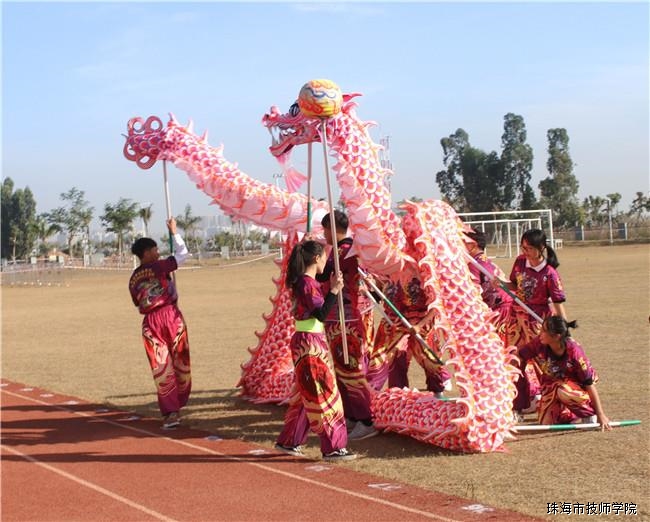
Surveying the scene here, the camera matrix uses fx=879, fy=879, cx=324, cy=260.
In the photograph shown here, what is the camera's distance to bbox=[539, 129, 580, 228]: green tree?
176 feet

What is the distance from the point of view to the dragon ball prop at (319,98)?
6.92 meters

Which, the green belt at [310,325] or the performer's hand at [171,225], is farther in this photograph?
the performer's hand at [171,225]

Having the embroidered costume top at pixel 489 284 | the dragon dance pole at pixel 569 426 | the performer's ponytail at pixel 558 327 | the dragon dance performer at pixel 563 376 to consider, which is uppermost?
the embroidered costume top at pixel 489 284

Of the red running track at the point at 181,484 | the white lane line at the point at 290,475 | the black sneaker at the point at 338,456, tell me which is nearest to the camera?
the white lane line at the point at 290,475

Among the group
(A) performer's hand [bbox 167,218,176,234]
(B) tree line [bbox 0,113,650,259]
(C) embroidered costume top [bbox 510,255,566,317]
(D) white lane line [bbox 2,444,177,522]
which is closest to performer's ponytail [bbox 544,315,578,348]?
(C) embroidered costume top [bbox 510,255,566,317]

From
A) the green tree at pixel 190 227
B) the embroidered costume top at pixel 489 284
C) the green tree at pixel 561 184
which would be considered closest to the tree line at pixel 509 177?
the green tree at pixel 561 184

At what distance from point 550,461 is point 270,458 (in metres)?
2.14

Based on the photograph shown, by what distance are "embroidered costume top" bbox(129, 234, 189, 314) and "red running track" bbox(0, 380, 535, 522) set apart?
121 centimetres

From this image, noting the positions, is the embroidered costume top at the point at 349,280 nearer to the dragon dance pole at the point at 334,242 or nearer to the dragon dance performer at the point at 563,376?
the dragon dance pole at the point at 334,242

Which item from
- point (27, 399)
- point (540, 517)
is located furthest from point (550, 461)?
point (27, 399)

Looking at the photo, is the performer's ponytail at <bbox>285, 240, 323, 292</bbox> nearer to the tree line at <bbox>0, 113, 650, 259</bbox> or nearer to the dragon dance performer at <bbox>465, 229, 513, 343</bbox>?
the dragon dance performer at <bbox>465, 229, 513, 343</bbox>

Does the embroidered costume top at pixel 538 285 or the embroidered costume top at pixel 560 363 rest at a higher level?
the embroidered costume top at pixel 538 285

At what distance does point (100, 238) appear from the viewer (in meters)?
89.9

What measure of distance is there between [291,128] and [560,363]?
10.3 feet
